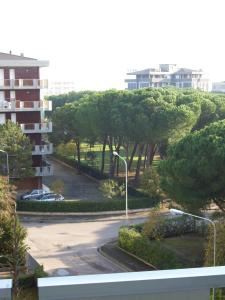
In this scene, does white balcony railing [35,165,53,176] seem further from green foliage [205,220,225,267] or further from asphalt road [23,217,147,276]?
green foliage [205,220,225,267]

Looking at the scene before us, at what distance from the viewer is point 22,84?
4644 centimetres

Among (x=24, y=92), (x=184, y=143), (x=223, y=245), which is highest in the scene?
(x=24, y=92)

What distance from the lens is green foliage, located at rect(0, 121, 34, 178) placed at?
4019cm

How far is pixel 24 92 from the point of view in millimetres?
47062

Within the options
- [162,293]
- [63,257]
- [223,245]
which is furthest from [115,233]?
[162,293]

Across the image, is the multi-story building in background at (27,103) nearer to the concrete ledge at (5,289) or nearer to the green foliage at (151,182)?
the green foliage at (151,182)

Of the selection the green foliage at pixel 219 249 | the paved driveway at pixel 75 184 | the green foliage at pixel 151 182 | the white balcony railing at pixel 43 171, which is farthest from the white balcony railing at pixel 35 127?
the green foliage at pixel 219 249

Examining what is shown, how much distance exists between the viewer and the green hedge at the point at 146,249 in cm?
2488

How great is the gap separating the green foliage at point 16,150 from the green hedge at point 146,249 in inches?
537

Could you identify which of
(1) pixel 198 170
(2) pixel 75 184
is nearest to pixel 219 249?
(1) pixel 198 170

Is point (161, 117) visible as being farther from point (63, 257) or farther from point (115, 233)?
point (63, 257)

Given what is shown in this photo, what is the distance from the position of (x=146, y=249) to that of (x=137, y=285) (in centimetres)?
2316

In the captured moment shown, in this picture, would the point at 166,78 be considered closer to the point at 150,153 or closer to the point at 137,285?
the point at 150,153

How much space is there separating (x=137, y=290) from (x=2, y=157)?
122 ft
